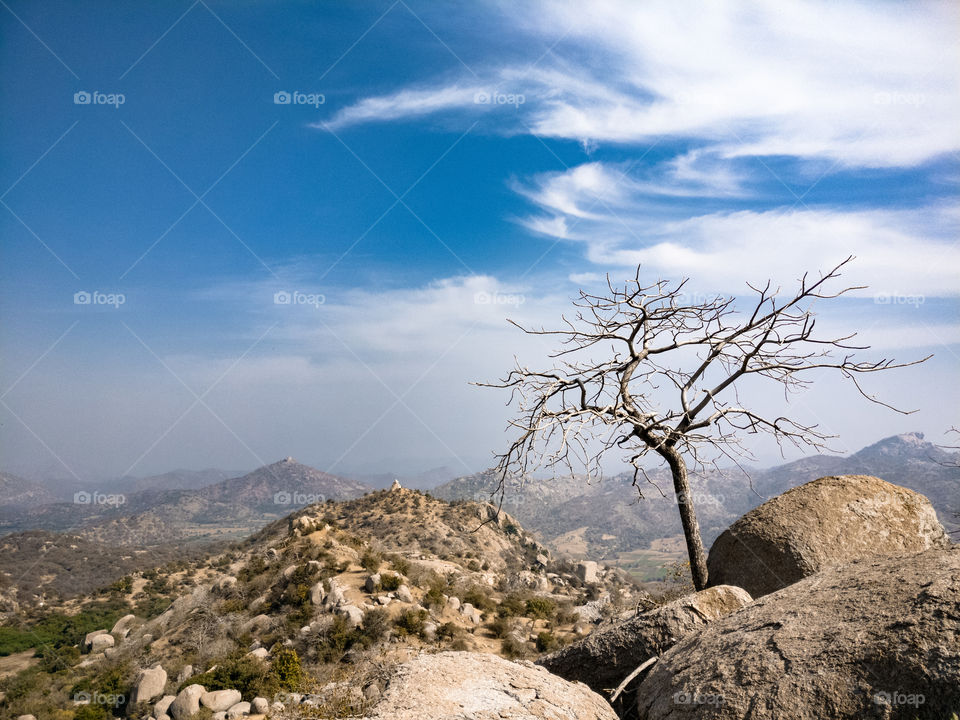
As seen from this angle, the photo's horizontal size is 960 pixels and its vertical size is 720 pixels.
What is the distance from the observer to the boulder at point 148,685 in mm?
14250

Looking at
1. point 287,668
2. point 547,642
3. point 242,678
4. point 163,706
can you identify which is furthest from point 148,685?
point 547,642

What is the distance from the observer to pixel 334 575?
1869cm

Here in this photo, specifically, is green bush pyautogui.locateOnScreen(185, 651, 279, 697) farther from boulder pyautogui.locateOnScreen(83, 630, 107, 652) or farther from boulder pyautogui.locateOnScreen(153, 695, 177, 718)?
boulder pyautogui.locateOnScreen(83, 630, 107, 652)

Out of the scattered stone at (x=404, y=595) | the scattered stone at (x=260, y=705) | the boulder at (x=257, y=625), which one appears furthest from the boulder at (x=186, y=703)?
the scattered stone at (x=404, y=595)

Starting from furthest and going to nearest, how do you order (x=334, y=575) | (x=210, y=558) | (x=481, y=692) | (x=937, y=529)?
(x=210, y=558) → (x=334, y=575) → (x=937, y=529) → (x=481, y=692)

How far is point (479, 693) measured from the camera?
5.16 meters

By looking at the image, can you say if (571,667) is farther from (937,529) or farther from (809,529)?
(937,529)

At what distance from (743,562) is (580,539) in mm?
133844

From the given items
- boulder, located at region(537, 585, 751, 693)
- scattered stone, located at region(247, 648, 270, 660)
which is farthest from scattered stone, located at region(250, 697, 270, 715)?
boulder, located at region(537, 585, 751, 693)

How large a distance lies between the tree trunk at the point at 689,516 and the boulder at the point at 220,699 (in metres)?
11.3

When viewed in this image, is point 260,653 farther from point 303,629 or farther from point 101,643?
point 101,643

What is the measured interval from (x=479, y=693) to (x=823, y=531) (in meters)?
5.65

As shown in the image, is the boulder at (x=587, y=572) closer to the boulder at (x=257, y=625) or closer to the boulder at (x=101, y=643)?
the boulder at (x=257, y=625)

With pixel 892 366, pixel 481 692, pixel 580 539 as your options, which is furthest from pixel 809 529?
pixel 580 539
